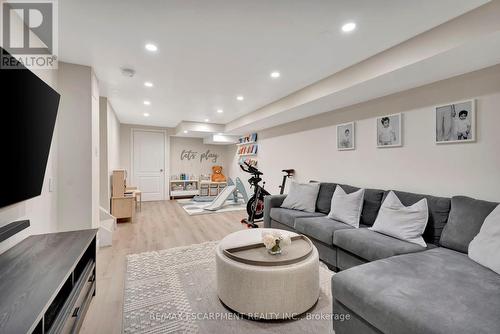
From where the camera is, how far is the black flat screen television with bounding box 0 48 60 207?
1.32 metres

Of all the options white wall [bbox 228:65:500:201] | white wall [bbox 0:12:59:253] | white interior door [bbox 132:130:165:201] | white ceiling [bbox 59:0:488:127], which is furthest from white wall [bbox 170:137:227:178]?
white wall [bbox 0:12:59:253]

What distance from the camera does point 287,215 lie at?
3.41m

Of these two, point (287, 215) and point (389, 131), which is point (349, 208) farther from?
point (389, 131)

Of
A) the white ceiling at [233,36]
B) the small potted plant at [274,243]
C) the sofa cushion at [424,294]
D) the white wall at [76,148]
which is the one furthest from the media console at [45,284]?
the white ceiling at [233,36]

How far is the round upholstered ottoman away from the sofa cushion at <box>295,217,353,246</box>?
0.83 m

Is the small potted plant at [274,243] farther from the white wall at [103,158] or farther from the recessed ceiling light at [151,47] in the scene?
the white wall at [103,158]

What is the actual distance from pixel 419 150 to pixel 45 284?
11.6 feet

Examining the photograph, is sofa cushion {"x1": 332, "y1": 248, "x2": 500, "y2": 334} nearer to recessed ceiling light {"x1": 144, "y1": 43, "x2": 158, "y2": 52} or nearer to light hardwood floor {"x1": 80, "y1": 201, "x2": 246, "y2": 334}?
light hardwood floor {"x1": 80, "y1": 201, "x2": 246, "y2": 334}

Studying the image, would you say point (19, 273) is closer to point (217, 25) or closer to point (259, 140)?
point (217, 25)

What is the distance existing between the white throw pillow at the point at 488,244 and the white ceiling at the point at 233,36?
1.61 m

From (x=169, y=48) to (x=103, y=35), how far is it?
59cm

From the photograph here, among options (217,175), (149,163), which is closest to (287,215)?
(217,175)

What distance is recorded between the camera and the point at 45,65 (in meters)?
2.38

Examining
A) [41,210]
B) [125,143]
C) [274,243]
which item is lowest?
[274,243]
